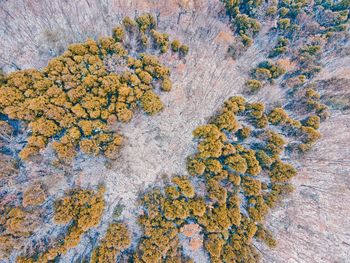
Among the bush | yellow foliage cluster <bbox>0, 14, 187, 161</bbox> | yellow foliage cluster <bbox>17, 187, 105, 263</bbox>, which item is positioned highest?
the bush

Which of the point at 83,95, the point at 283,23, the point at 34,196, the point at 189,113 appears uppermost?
the point at 283,23

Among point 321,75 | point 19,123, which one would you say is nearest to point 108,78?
point 19,123

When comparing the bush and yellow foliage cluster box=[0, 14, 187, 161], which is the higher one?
the bush

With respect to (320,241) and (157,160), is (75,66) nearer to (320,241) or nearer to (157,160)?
(157,160)

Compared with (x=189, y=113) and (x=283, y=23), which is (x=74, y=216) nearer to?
(x=189, y=113)

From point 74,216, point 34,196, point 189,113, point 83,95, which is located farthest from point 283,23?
point 34,196

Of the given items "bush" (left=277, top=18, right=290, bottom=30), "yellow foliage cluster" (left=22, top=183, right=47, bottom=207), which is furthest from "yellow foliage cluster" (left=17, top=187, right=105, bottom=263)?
"bush" (left=277, top=18, right=290, bottom=30)

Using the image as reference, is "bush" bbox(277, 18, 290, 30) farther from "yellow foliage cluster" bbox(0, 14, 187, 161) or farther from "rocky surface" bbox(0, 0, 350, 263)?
"yellow foliage cluster" bbox(0, 14, 187, 161)
